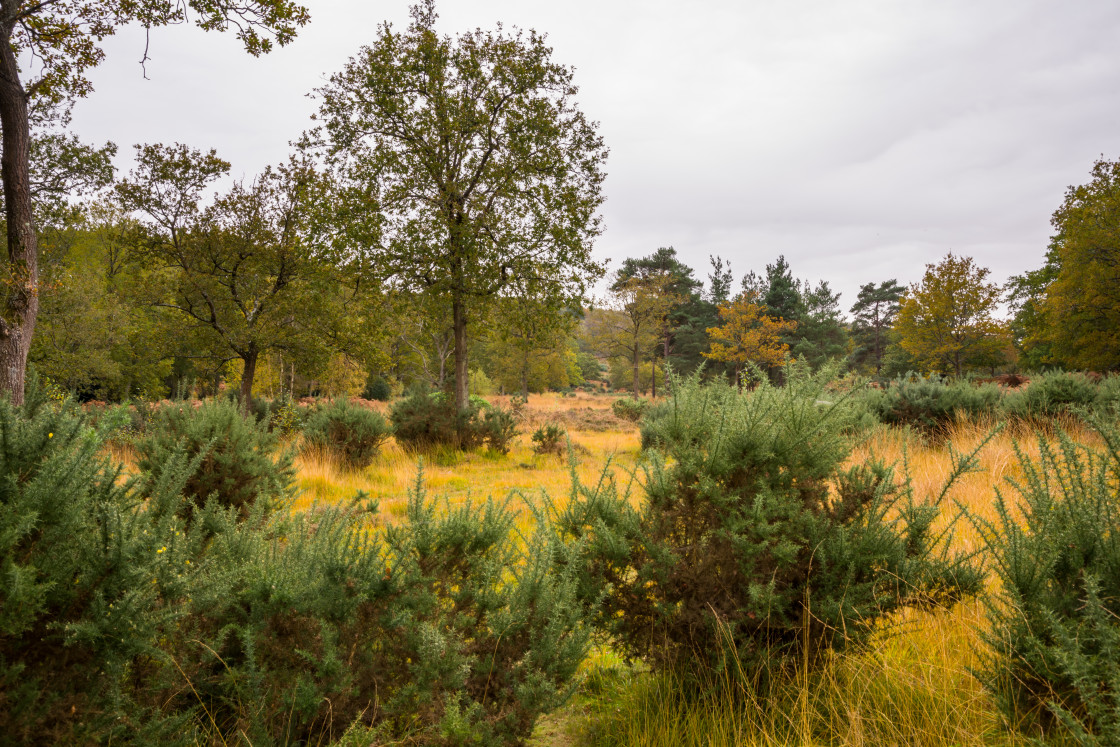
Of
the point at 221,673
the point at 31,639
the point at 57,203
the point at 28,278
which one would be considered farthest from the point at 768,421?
the point at 57,203

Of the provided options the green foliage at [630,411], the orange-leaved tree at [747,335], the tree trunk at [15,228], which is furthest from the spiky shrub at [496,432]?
the orange-leaved tree at [747,335]

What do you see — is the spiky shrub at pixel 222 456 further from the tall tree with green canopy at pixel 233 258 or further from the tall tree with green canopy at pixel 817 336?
the tall tree with green canopy at pixel 817 336

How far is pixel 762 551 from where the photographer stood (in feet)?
8.09

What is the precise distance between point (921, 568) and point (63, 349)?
3033 cm

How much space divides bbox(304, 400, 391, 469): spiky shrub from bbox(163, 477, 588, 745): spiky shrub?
801 cm

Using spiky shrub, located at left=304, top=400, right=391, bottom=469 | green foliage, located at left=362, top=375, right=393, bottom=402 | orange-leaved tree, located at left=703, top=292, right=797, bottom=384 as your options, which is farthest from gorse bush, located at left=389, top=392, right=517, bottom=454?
green foliage, located at left=362, top=375, right=393, bottom=402

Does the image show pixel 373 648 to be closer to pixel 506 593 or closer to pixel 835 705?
pixel 506 593

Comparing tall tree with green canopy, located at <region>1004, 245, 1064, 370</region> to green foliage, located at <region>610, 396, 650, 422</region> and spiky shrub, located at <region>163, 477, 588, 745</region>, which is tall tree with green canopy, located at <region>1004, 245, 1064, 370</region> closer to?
green foliage, located at <region>610, 396, 650, 422</region>

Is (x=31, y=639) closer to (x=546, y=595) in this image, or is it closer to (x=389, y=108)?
(x=546, y=595)

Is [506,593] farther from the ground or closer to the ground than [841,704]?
farther from the ground

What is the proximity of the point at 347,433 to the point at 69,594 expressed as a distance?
28.8ft

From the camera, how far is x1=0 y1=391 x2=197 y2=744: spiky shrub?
4.70 ft

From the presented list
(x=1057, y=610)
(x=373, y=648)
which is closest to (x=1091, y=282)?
(x=1057, y=610)

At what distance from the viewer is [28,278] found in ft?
19.9
